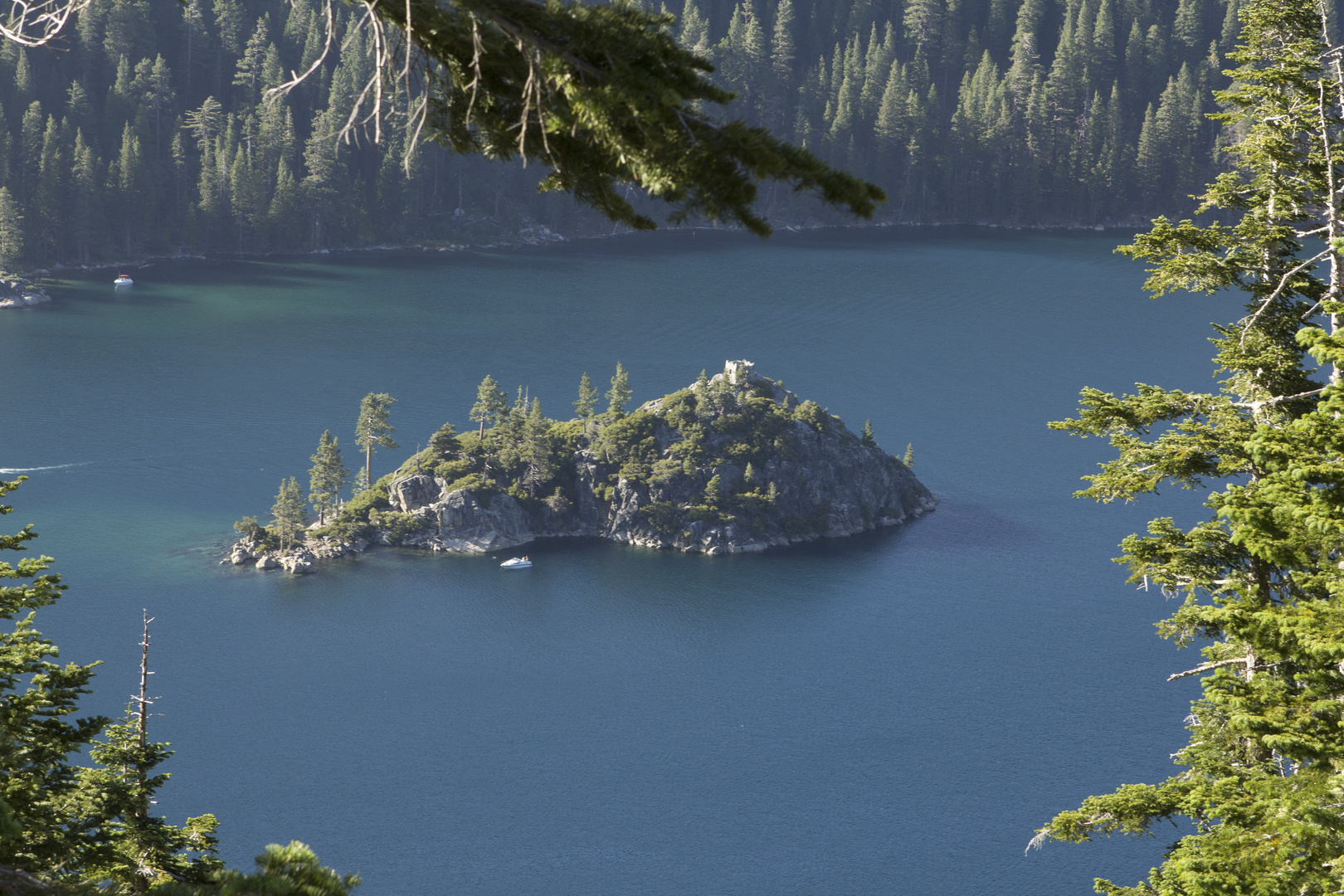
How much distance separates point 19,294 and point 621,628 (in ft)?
361

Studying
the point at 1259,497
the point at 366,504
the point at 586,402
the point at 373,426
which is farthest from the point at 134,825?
the point at 586,402

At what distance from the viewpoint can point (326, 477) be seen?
330 feet

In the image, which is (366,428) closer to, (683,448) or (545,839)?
(683,448)

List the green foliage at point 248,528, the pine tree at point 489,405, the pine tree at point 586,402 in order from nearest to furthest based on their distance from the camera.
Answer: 1. the green foliage at point 248,528
2. the pine tree at point 489,405
3. the pine tree at point 586,402

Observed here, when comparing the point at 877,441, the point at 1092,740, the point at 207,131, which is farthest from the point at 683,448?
the point at 207,131

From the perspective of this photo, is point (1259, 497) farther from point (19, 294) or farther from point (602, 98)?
point (19, 294)

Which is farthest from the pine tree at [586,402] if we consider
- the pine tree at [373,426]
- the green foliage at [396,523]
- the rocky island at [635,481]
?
the green foliage at [396,523]

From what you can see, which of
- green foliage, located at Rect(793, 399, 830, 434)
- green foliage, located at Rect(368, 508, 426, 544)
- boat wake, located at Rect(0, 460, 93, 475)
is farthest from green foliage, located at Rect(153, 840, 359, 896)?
boat wake, located at Rect(0, 460, 93, 475)

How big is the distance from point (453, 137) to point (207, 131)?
19812cm

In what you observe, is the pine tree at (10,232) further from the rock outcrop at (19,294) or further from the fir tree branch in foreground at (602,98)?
the fir tree branch in foreground at (602,98)

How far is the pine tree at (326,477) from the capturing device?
99.2 meters

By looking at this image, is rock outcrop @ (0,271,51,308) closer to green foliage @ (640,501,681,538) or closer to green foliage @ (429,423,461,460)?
green foliage @ (429,423,461,460)

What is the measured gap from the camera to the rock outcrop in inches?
6309

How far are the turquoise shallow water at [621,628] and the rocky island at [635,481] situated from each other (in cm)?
295
